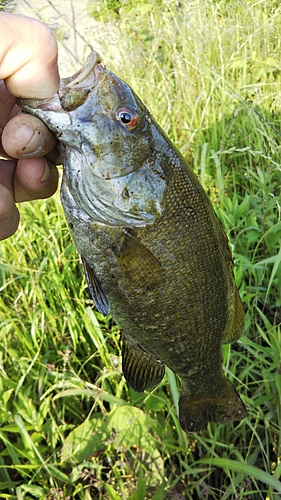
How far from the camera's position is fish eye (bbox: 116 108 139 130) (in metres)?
1.44

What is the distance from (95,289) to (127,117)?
547 millimetres

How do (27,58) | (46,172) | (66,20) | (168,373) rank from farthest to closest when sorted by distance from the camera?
1. (66,20)
2. (168,373)
3. (46,172)
4. (27,58)

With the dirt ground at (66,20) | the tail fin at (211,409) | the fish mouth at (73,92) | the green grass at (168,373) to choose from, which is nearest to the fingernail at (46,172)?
the fish mouth at (73,92)

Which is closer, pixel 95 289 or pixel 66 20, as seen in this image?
pixel 95 289

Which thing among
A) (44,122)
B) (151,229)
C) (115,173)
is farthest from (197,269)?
(44,122)

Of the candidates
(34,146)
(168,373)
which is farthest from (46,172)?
(168,373)

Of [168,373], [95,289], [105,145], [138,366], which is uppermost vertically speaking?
[105,145]

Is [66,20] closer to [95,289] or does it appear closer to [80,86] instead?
[80,86]

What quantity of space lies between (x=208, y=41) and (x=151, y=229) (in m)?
2.42

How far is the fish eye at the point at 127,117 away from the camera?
4.72 ft

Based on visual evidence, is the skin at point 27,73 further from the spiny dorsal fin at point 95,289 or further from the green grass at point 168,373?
the green grass at point 168,373

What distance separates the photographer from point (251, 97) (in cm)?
335

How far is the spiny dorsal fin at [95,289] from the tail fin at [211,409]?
60cm

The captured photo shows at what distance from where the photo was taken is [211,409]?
1.87 meters
